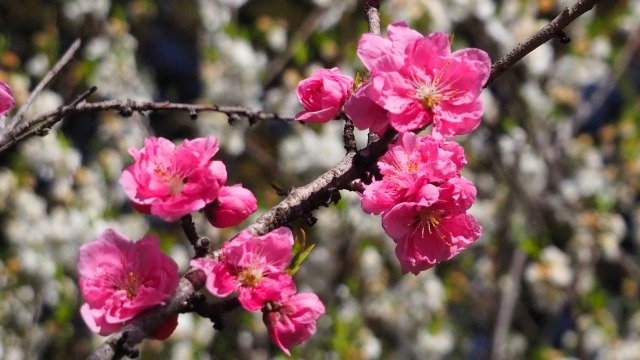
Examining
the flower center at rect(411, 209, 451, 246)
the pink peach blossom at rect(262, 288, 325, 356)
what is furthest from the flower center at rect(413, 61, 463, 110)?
the pink peach blossom at rect(262, 288, 325, 356)

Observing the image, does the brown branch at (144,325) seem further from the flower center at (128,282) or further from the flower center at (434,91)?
the flower center at (434,91)

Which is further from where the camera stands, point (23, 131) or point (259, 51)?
point (259, 51)

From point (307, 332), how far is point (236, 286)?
87 millimetres

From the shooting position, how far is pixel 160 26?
3.71 meters

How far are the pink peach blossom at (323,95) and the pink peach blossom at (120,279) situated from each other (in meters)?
0.20

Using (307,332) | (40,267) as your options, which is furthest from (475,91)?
(40,267)

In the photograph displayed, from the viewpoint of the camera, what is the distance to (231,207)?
0.78 m

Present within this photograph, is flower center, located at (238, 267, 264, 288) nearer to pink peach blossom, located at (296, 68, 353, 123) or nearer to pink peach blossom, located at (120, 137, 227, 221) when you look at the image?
pink peach blossom, located at (120, 137, 227, 221)

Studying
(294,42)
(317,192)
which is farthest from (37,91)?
(294,42)

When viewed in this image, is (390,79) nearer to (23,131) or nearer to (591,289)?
(23,131)

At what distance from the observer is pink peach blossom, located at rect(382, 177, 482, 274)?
79 cm

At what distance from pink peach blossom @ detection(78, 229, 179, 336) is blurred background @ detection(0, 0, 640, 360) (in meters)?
2.02

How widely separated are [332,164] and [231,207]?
2225 mm

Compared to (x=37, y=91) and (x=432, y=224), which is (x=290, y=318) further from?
(x=37, y=91)
